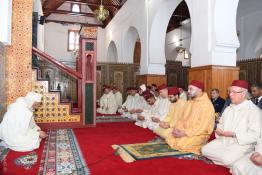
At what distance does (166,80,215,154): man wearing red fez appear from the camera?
362 cm

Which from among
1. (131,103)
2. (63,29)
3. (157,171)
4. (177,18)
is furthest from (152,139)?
(63,29)

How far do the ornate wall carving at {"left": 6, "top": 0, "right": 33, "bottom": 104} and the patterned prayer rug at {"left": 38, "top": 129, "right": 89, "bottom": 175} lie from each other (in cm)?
123

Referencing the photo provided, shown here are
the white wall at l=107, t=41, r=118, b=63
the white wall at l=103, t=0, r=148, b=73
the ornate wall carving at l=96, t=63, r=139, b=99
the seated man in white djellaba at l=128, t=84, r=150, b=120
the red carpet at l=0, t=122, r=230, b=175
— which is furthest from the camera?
the white wall at l=107, t=41, r=118, b=63

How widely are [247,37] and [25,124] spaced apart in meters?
8.58

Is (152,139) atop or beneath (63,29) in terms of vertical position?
beneath

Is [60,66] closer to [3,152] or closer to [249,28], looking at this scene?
[3,152]

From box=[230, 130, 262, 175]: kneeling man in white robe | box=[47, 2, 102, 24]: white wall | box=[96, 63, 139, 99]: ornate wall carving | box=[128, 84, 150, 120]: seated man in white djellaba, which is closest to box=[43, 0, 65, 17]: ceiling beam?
box=[47, 2, 102, 24]: white wall

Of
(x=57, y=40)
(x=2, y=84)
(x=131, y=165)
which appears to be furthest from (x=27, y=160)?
(x=57, y=40)

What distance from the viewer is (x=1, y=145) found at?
377cm

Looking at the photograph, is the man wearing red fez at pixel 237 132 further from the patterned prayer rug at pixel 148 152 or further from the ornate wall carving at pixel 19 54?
the ornate wall carving at pixel 19 54

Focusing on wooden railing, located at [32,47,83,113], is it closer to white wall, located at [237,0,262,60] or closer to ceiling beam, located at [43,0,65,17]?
white wall, located at [237,0,262,60]

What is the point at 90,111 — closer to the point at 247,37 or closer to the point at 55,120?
the point at 55,120

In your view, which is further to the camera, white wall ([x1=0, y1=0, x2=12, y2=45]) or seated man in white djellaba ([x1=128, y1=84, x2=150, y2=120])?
seated man in white djellaba ([x1=128, y1=84, x2=150, y2=120])

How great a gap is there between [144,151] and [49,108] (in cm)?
276
